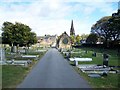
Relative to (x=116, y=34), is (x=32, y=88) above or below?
below

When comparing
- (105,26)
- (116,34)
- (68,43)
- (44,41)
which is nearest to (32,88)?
(116,34)

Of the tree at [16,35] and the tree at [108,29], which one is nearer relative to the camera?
the tree at [16,35]

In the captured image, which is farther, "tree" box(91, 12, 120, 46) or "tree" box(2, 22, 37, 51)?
"tree" box(91, 12, 120, 46)

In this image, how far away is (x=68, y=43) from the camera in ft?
411

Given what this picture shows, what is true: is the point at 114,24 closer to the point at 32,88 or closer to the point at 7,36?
the point at 7,36

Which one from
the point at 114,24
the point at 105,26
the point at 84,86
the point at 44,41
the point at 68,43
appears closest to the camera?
the point at 84,86

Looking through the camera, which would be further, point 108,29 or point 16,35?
point 108,29

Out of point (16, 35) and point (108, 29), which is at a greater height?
point (108, 29)

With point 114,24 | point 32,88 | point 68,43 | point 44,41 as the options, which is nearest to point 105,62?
point 32,88

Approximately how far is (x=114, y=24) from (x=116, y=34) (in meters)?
6.19

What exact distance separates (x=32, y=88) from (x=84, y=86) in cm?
321

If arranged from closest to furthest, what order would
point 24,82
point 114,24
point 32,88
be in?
1. point 32,88
2. point 24,82
3. point 114,24

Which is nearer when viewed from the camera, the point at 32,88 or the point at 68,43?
the point at 32,88

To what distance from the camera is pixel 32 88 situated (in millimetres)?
15648
